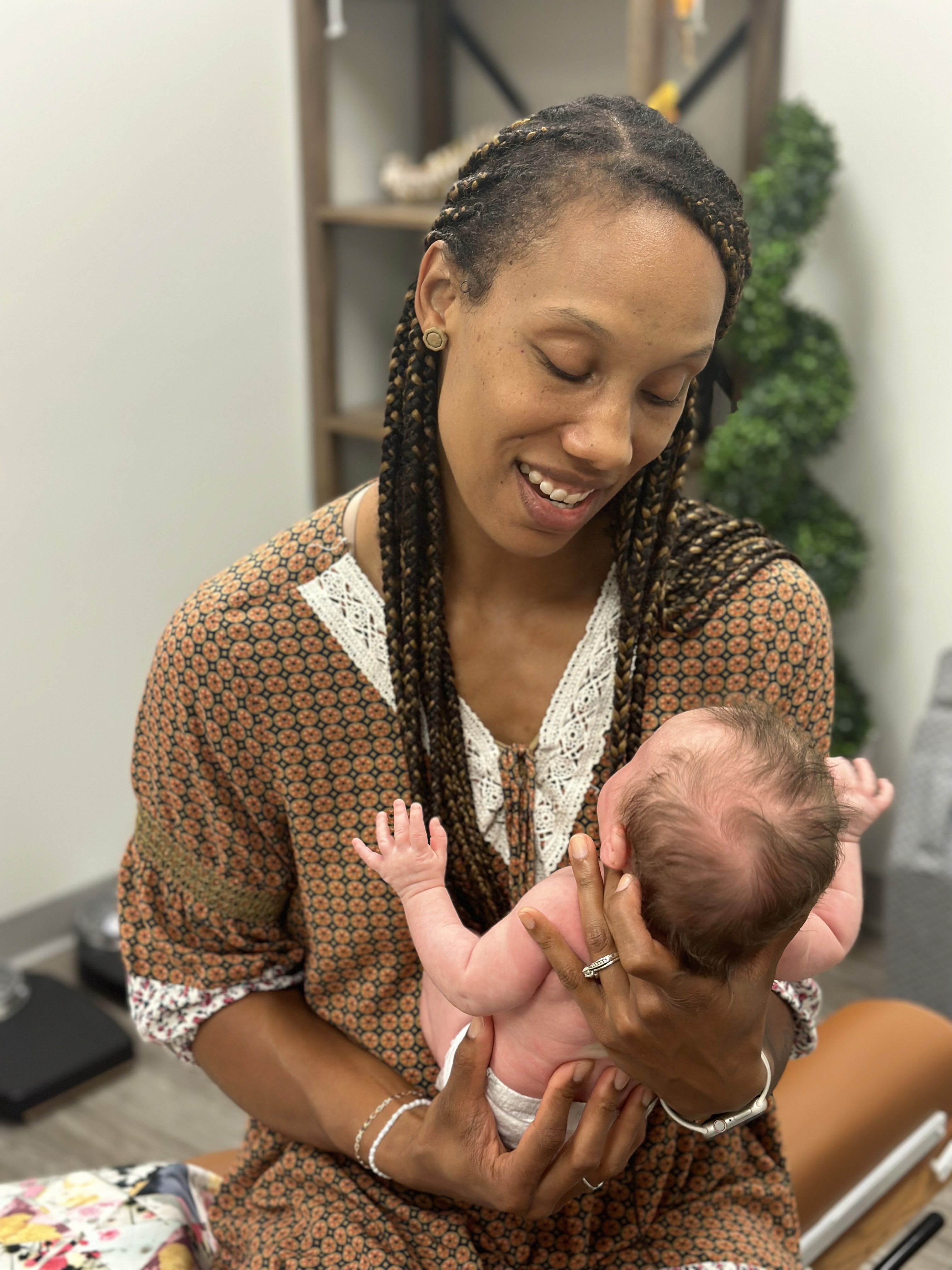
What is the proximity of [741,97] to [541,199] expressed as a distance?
214 centimetres

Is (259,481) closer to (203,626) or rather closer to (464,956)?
(203,626)

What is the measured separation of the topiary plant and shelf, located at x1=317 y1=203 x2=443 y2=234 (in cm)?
78

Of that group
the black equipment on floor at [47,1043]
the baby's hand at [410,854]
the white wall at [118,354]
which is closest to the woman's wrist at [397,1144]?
the baby's hand at [410,854]

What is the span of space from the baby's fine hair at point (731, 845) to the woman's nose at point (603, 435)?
0.83 ft

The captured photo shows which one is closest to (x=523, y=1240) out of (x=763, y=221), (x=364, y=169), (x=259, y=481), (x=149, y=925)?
(x=149, y=925)

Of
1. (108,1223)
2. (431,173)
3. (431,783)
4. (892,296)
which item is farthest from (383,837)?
(431,173)

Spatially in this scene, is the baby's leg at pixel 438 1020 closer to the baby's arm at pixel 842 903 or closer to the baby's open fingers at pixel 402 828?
the baby's open fingers at pixel 402 828

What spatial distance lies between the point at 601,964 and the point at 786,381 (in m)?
1.91

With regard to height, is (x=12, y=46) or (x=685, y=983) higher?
(x=12, y=46)

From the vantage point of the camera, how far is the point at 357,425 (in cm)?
331

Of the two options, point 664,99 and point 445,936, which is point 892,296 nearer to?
point 664,99

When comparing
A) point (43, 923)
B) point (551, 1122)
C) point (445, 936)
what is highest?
point (445, 936)

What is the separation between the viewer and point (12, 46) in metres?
2.58

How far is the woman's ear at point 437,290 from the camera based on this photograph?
1121 mm
